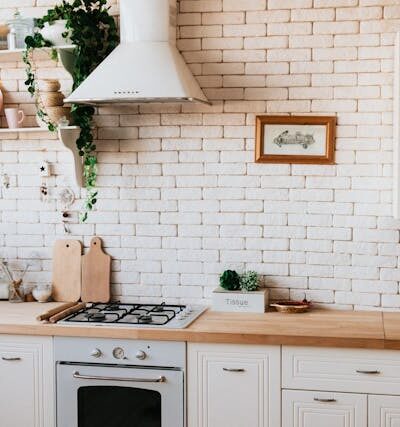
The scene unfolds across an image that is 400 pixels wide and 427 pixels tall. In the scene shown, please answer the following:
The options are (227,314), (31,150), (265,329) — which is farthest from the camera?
(31,150)

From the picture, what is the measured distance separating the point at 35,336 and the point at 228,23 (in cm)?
182

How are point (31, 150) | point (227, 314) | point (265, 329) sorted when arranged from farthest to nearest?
point (31, 150), point (227, 314), point (265, 329)

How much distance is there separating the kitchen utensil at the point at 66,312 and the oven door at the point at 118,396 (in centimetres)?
22

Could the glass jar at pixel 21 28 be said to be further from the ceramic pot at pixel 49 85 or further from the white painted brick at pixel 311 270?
the white painted brick at pixel 311 270

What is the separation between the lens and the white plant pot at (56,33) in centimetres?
395

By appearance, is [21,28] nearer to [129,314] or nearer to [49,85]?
[49,85]

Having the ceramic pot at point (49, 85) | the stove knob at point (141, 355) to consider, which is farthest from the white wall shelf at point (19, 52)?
the stove knob at point (141, 355)

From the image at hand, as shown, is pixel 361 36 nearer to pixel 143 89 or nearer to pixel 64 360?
pixel 143 89

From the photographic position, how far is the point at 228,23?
401cm

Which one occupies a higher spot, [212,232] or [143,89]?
[143,89]

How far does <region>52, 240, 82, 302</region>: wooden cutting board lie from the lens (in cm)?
422

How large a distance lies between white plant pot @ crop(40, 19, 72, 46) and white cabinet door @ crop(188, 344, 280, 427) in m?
1.66

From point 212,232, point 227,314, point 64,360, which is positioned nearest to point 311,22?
point 212,232

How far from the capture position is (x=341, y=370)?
3398 mm
